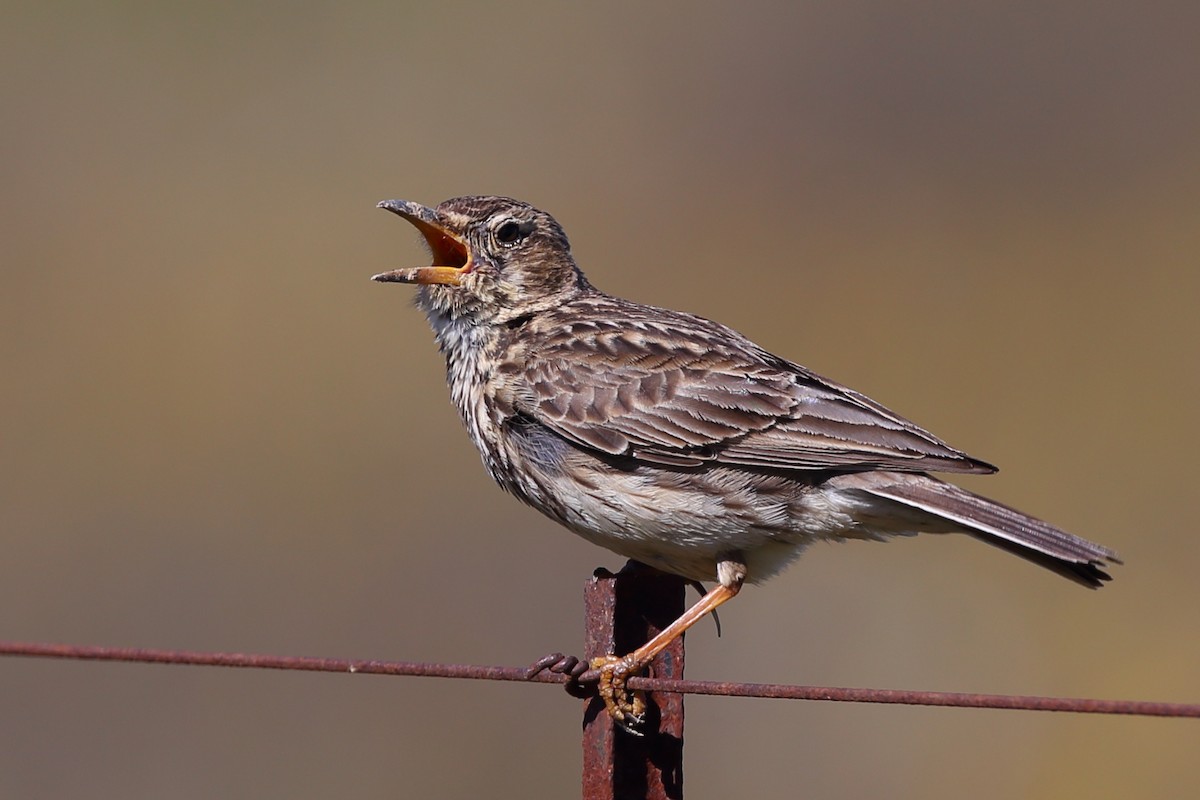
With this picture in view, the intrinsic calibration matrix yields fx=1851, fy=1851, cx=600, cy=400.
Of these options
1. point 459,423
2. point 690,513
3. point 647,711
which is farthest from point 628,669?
point 459,423

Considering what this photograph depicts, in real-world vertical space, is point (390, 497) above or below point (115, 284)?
below

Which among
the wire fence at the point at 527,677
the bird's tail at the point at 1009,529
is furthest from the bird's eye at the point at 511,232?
the wire fence at the point at 527,677

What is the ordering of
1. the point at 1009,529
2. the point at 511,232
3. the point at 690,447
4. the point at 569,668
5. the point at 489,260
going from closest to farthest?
the point at 569,668, the point at 1009,529, the point at 690,447, the point at 489,260, the point at 511,232

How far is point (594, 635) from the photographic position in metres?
6.09

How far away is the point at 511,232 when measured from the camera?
28.4ft

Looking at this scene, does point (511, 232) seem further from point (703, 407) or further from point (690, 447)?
point (690, 447)

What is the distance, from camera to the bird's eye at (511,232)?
8.62 m

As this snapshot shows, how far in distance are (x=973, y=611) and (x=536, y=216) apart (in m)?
7.60

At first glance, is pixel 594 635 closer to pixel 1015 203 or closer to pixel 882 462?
pixel 882 462

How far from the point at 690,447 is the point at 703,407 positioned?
0.23 m

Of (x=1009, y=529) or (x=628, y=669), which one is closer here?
(x=628, y=669)

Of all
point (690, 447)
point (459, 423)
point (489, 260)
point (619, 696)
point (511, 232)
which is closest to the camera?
point (619, 696)

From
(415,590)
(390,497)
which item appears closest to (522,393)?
(415,590)

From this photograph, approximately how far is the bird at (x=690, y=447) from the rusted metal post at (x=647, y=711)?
1.76 ft
